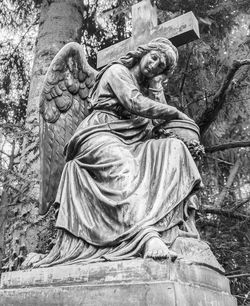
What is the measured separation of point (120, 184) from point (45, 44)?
15.6ft

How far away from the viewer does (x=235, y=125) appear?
29.3 ft

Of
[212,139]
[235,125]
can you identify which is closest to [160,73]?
[212,139]

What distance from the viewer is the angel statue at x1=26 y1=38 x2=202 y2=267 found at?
3.00m

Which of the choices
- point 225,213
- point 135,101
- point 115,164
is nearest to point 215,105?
point 225,213

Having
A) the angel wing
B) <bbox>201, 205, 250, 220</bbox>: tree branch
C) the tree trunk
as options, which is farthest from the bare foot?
<bbox>201, 205, 250, 220</bbox>: tree branch

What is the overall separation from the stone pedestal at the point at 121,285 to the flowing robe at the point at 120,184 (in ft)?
0.41

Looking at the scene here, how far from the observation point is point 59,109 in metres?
4.08

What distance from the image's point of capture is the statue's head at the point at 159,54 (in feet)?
12.5

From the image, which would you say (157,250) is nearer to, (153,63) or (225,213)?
(153,63)

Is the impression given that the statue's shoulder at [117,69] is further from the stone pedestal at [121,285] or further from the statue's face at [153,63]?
the stone pedestal at [121,285]

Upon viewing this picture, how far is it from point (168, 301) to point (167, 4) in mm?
5404

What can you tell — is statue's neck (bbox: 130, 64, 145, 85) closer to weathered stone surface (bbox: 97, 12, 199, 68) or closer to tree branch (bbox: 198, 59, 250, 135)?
weathered stone surface (bbox: 97, 12, 199, 68)

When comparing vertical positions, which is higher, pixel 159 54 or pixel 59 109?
pixel 159 54

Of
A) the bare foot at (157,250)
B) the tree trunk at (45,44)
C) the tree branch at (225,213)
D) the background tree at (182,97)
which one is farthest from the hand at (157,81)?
the tree branch at (225,213)
